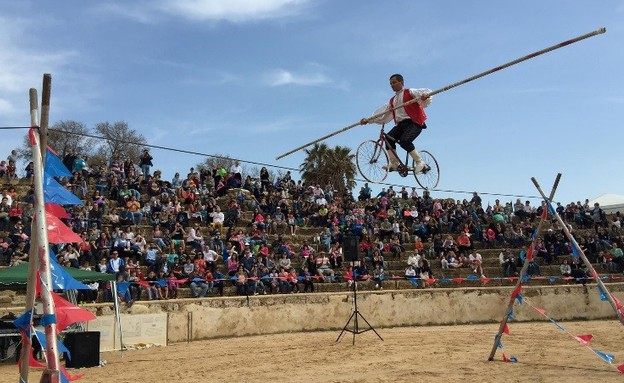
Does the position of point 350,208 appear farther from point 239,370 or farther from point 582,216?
point 239,370

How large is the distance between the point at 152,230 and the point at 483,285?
1059 cm

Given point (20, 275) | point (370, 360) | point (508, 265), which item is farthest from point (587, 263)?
point (508, 265)

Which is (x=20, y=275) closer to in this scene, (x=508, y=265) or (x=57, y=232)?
(x=57, y=232)

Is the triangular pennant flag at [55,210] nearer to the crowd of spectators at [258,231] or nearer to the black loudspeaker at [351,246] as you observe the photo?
the black loudspeaker at [351,246]

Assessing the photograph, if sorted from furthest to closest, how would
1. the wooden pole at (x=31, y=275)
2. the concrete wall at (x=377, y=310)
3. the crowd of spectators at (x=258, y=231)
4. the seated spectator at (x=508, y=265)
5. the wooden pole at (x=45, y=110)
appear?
the seated spectator at (x=508, y=265) < the crowd of spectators at (x=258, y=231) < the concrete wall at (x=377, y=310) < the wooden pole at (x=45, y=110) < the wooden pole at (x=31, y=275)

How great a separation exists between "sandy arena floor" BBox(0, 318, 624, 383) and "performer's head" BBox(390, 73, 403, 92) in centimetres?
432

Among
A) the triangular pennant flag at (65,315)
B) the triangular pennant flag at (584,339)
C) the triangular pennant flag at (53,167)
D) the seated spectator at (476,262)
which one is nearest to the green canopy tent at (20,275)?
the triangular pennant flag at (53,167)

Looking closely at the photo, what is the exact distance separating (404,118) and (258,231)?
11.1 metres

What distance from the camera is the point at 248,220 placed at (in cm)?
2147

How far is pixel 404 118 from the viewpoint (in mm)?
9570

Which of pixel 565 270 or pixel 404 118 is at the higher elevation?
pixel 404 118

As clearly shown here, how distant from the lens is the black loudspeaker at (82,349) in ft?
36.1

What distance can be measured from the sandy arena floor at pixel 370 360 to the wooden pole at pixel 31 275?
Answer: 14.7 feet

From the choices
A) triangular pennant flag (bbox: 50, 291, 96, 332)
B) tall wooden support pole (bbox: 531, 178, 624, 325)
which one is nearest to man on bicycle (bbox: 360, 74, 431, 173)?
tall wooden support pole (bbox: 531, 178, 624, 325)
